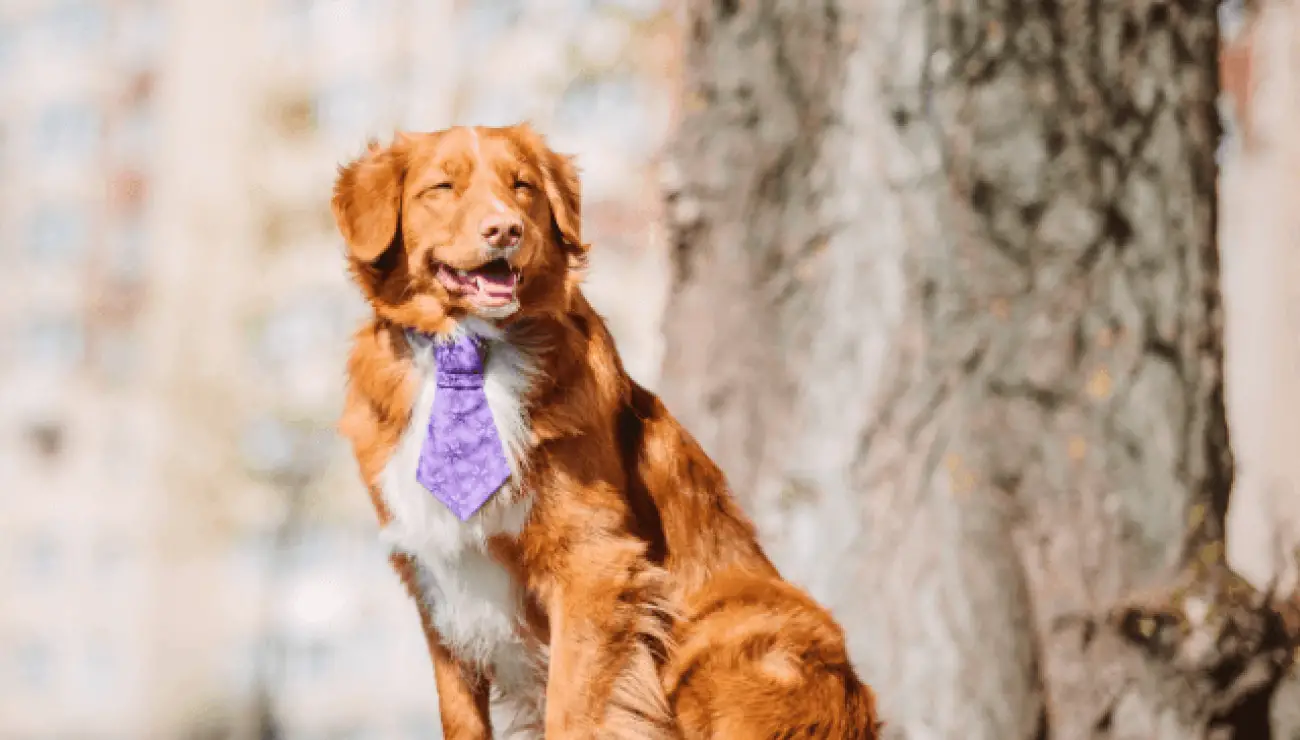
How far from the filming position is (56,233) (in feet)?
87.5

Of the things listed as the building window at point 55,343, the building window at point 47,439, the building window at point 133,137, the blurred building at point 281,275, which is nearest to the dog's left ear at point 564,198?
the blurred building at point 281,275

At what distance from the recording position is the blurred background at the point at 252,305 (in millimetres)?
7328

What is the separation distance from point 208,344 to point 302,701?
41.4ft

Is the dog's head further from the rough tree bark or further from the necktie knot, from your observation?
the rough tree bark

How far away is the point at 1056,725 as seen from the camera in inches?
183

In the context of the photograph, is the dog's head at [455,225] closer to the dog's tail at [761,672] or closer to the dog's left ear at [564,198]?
the dog's left ear at [564,198]

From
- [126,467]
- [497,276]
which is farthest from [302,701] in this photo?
[497,276]

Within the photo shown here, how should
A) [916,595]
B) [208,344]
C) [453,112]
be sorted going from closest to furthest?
[916,595]
[453,112]
[208,344]

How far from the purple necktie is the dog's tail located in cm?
73

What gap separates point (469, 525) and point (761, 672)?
842mm

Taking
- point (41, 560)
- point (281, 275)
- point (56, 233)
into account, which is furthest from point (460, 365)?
point (41, 560)

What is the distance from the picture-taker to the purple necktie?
2967 millimetres

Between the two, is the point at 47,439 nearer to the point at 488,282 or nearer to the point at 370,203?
the point at 370,203

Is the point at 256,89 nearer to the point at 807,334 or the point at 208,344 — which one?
the point at 208,344
